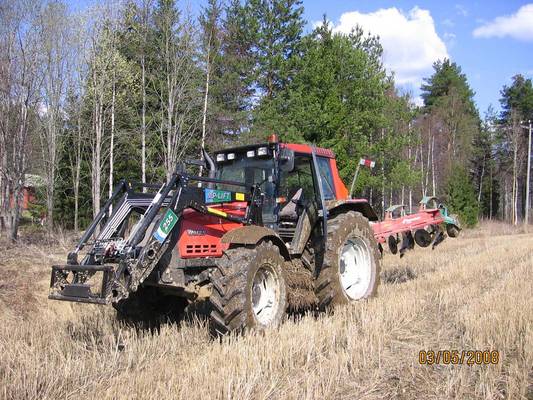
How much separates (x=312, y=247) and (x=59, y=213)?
2379 centimetres

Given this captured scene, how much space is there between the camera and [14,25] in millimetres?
17578

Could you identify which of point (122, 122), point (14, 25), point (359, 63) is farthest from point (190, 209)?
point (359, 63)

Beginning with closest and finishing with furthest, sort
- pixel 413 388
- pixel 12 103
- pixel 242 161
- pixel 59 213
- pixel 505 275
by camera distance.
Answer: pixel 413 388
pixel 242 161
pixel 505 275
pixel 12 103
pixel 59 213

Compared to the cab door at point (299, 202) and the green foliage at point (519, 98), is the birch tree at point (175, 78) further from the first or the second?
the green foliage at point (519, 98)

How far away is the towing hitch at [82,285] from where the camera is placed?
485 centimetres

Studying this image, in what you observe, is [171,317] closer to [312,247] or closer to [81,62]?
[312,247]

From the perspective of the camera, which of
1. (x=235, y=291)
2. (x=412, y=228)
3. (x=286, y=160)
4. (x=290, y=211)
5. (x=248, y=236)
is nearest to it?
(x=235, y=291)

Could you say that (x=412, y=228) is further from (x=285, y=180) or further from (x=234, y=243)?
(x=234, y=243)

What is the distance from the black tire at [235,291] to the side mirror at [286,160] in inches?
50.8

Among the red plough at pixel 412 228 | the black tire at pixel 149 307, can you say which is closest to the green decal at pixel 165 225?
the black tire at pixel 149 307

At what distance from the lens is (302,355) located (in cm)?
458

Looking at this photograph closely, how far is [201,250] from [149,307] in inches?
58.9

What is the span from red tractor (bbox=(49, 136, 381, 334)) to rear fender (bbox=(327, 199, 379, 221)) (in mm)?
30

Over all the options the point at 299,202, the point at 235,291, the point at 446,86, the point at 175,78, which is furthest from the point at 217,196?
the point at 446,86
